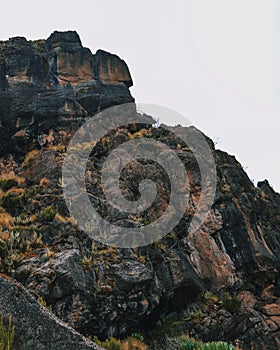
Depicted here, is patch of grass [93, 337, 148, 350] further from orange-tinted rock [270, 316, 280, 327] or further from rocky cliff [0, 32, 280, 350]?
orange-tinted rock [270, 316, 280, 327]

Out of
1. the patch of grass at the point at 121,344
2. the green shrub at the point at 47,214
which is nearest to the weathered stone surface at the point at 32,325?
the patch of grass at the point at 121,344

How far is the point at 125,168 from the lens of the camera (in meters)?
22.7

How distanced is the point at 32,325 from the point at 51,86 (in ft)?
69.8

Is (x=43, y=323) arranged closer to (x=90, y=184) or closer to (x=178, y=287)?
(x=178, y=287)

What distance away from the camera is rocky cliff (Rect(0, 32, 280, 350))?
14406mm

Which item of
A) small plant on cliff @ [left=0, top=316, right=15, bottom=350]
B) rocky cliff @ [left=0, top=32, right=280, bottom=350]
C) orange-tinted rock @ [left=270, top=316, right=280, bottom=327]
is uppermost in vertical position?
rocky cliff @ [left=0, top=32, right=280, bottom=350]

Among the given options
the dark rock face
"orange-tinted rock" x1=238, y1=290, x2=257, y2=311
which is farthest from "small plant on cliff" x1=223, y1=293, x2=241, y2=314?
the dark rock face

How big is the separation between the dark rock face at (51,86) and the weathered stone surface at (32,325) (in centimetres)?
1700

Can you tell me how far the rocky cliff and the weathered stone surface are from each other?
70 millimetres

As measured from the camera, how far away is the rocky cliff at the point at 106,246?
1441cm

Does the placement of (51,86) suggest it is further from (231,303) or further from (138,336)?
(138,336)

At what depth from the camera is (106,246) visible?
16734 millimetres

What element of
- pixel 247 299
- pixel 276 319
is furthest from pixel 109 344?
pixel 276 319

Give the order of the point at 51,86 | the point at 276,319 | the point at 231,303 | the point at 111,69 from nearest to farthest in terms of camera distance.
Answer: the point at 231,303
the point at 276,319
the point at 51,86
the point at 111,69
